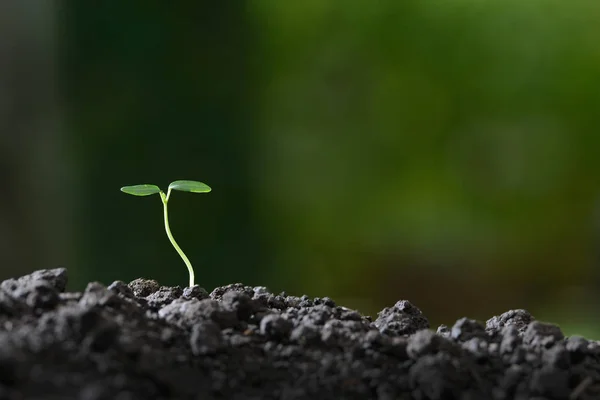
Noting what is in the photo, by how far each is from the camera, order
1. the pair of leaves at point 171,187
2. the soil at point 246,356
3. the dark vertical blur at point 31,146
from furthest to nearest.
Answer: the dark vertical blur at point 31,146
the pair of leaves at point 171,187
the soil at point 246,356

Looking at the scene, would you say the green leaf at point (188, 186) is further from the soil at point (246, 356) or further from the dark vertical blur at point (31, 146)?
the dark vertical blur at point (31, 146)

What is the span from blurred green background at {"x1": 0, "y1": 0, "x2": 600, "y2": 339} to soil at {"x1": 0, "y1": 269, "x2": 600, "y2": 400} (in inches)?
86.2

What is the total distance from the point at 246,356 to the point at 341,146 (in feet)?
8.03

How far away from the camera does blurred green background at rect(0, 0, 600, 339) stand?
2.84 m

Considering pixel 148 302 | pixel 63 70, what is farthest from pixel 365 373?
pixel 63 70

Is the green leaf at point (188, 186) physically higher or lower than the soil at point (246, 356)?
higher

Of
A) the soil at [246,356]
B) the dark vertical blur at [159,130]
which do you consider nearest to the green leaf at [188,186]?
the soil at [246,356]

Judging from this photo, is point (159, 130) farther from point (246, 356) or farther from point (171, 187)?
point (246, 356)

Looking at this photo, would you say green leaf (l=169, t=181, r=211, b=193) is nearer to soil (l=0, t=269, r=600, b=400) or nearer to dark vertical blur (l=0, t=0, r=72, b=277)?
soil (l=0, t=269, r=600, b=400)

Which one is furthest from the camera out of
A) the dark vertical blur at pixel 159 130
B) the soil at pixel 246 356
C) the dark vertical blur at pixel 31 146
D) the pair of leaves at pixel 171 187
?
the dark vertical blur at pixel 159 130

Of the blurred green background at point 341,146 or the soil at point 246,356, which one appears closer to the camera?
the soil at point 246,356

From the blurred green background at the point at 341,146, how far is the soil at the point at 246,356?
2.19m

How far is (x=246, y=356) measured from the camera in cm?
61

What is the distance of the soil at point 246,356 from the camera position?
0.50 meters
